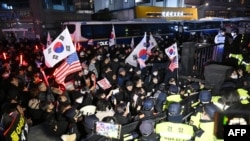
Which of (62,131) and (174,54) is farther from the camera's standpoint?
(174,54)

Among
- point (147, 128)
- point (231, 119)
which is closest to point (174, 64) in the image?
point (147, 128)

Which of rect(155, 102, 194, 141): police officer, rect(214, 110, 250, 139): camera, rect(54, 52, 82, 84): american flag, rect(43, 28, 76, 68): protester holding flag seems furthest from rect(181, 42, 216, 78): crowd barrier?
rect(214, 110, 250, 139): camera

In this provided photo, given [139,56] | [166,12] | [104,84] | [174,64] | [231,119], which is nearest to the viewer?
[231,119]

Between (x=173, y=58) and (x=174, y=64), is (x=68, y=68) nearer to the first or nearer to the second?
(x=174, y=64)

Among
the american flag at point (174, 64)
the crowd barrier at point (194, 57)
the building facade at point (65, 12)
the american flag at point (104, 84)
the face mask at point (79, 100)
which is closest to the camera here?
the face mask at point (79, 100)

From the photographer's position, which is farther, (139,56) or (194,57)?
(139,56)

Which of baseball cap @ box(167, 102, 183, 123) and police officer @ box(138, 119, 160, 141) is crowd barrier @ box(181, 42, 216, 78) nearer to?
baseball cap @ box(167, 102, 183, 123)

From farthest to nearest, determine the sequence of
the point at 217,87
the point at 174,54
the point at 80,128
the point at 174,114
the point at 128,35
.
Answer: the point at 128,35
the point at 174,54
the point at 217,87
the point at 80,128
the point at 174,114

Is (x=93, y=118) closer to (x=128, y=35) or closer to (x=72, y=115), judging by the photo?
(x=72, y=115)

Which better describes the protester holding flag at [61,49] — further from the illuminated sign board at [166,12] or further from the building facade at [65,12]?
the illuminated sign board at [166,12]

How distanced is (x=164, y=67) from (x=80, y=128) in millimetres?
5822

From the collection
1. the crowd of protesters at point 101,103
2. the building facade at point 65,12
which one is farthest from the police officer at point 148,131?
the building facade at point 65,12

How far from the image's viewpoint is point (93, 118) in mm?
4551

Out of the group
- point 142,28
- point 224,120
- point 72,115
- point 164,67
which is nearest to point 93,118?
point 72,115
